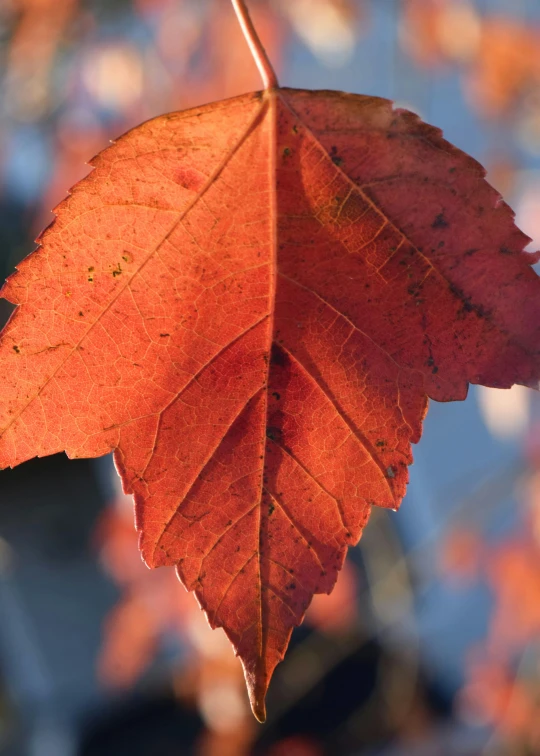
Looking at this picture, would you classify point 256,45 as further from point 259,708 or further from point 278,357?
point 259,708

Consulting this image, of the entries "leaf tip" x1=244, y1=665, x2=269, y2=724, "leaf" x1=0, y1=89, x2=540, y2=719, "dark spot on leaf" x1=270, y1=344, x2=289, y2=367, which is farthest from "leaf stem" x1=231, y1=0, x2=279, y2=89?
"leaf tip" x1=244, y1=665, x2=269, y2=724

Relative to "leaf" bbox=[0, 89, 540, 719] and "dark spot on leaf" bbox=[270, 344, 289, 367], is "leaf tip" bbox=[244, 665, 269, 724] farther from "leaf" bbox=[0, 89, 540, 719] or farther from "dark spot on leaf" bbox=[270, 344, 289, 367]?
"dark spot on leaf" bbox=[270, 344, 289, 367]

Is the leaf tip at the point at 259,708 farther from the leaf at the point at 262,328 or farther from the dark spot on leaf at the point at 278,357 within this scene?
the dark spot on leaf at the point at 278,357

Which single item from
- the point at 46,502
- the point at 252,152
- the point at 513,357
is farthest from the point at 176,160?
the point at 46,502

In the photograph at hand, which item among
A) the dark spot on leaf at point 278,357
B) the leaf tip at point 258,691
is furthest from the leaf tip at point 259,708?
the dark spot on leaf at point 278,357

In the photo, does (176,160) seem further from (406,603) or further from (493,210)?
(406,603)
